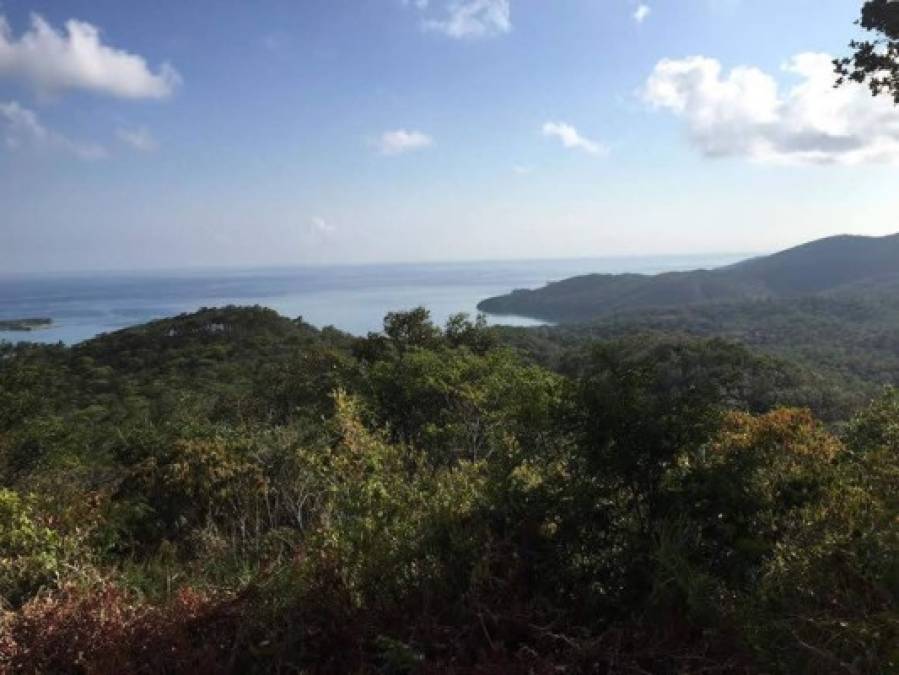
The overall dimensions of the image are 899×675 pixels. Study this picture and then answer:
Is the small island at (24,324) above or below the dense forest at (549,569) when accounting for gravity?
below

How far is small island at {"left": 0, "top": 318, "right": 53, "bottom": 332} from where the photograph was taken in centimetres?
9538

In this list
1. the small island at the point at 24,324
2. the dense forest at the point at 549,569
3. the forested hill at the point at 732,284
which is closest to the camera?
the dense forest at the point at 549,569

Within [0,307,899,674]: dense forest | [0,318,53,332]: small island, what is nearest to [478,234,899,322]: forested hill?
[0,318,53,332]: small island

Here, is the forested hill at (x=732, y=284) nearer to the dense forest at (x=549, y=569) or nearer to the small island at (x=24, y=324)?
the small island at (x=24, y=324)

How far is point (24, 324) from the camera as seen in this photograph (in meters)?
97.9

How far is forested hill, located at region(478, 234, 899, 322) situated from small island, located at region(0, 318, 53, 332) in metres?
79.8

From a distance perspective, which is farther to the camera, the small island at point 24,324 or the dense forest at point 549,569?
the small island at point 24,324

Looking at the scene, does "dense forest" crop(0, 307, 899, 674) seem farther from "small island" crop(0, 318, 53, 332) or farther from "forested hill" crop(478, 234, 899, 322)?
"forested hill" crop(478, 234, 899, 322)

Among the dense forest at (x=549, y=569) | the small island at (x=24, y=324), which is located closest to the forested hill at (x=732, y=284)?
the small island at (x=24, y=324)

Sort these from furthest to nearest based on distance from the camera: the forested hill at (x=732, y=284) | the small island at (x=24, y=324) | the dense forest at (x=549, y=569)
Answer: the forested hill at (x=732, y=284) < the small island at (x=24, y=324) < the dense forest at (x=549, y=569)

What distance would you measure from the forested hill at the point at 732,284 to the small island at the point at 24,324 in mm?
79801

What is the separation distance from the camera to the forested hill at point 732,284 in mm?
142625

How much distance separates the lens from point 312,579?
12.5ft

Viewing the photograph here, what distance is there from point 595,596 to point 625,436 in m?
0.99
